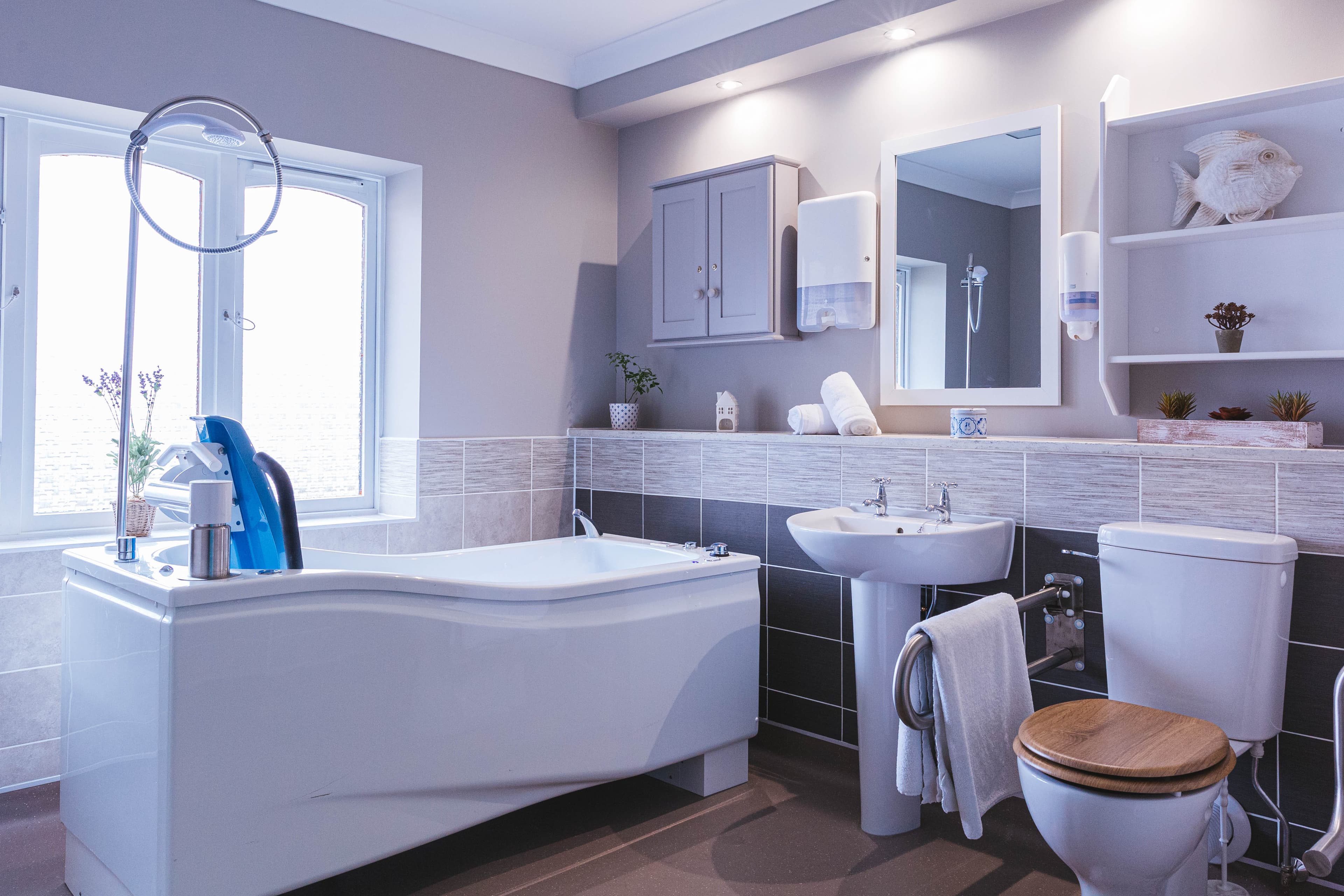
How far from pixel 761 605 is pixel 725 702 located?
2.03ft

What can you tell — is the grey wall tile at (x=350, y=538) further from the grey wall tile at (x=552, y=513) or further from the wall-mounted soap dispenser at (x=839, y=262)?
the wall-mounted soap dispenser at (x=839, y=262)

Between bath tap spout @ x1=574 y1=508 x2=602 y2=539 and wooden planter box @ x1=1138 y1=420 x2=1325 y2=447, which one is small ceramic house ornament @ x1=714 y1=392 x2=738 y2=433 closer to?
bath tap spout @ x1=574 y1=508 x2=602 y2=539

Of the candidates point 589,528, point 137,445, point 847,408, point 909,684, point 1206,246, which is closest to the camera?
point 909,684

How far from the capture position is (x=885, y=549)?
233 cm

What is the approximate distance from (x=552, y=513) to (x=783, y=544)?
1.09 m

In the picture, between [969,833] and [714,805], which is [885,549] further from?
[714,805]

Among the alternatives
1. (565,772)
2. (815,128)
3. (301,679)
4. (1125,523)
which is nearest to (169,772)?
(301,679)

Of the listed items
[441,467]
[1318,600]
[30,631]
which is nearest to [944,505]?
[1318,600]

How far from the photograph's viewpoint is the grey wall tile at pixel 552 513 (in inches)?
149

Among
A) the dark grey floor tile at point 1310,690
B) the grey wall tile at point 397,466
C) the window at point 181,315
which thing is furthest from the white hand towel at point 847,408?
the window at point 181,315

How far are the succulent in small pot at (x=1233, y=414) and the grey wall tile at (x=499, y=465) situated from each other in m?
2.39

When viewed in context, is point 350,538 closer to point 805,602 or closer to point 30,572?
point 30,572

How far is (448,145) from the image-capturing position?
350 cm

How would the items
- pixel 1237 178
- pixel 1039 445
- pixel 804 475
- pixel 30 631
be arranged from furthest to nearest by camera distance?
pixel 804 475
pixel 30 631
pixel 1039 445
pixel 1237 178
